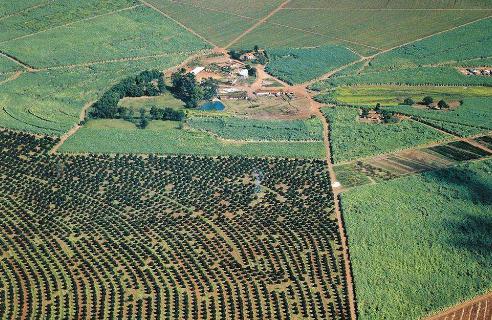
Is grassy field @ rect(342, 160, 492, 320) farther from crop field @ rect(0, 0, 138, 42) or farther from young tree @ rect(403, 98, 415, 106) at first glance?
crop field @ rect(0, 0, 138, 42)

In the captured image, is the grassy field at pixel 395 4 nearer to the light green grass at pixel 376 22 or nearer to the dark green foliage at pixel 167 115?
the light green grass at pixel 376 22

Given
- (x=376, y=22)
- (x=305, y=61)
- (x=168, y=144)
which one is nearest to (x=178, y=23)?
(x=305, y=61)

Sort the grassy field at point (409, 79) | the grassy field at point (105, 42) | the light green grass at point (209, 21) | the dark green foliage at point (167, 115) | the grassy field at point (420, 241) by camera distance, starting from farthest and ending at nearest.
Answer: the light green grass at point (209, 21), the grassy field at point (105, 42), the grassy field at point (409, 79), the dark green foliage at point (167, 115), the grassy field at point (420, 241)

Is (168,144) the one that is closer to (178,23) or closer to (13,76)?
(13,76)

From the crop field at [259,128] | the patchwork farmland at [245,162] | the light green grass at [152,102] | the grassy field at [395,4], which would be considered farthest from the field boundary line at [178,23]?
the crop field at [259,128]

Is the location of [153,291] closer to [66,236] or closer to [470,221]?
[66,236]

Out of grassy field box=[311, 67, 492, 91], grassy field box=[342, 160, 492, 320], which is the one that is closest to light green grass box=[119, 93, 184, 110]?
grassy field box=[311, 67, 492, 91]
